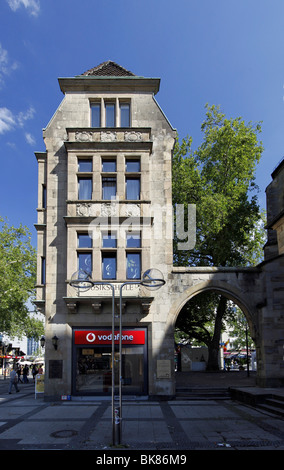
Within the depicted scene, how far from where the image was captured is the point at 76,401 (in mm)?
19641

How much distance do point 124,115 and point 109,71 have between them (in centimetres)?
262

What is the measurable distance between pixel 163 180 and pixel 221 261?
14.6 metres

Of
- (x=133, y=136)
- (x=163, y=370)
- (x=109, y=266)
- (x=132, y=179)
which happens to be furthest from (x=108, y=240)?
(x=163, y=370)

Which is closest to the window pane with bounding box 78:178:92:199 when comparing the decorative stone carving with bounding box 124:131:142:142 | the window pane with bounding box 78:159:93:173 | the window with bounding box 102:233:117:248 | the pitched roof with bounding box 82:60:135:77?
the window pane with bounding box 78:159:93:173

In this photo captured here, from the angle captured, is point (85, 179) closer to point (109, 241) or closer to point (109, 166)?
point (109, 166)

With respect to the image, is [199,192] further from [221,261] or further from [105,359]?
[105,359]

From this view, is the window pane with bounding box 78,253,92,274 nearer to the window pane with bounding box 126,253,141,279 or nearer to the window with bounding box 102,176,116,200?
the window pane with bounding box 126,253,141,279

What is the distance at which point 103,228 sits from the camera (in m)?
20.9

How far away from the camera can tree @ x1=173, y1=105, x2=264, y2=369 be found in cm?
3397

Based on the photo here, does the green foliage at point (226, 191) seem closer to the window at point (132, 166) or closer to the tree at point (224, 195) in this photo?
the tree at point (224, 195)

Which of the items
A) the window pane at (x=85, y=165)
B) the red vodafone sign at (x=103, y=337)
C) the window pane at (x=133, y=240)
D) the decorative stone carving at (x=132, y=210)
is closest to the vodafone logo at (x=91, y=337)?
the red vodafone sign at (x=103, y=337)

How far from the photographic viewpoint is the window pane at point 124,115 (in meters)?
22.5
